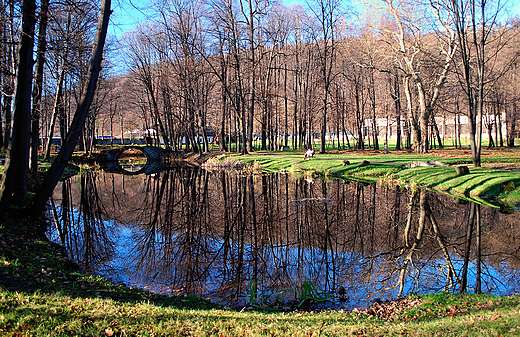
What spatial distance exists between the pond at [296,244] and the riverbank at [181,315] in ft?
2.38

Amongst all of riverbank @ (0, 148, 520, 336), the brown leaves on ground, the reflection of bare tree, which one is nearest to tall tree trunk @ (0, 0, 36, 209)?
the reflection of bare tree

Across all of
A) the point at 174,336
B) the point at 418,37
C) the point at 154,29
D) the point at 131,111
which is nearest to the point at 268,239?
the point at 174,336

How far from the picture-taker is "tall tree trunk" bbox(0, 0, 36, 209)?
31.5 ft

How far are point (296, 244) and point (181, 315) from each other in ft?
16.5

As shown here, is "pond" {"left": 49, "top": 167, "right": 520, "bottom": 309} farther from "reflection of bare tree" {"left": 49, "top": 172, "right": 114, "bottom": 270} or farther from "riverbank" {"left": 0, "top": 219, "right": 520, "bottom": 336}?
"riverbank" {"left": 0, "top": 219, "right": 520, "bottom": 336}

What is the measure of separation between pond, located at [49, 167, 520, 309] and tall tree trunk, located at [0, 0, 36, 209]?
67.8 inches

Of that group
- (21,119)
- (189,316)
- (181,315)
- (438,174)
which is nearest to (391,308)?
(189,316)

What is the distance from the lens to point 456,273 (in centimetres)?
702

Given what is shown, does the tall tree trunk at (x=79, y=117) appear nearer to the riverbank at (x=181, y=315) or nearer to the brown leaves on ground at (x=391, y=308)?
the riverbank at (x=181, y=315)

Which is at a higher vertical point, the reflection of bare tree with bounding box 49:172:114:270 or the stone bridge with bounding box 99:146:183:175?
the stone bridge with bounding box 99:146:183:175

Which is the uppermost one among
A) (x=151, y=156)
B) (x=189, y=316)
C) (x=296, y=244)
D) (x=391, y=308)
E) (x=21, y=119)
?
(x=21, y=119)

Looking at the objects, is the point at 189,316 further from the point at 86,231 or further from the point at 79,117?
the point at 79,117

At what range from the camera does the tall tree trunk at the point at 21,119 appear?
378 inches

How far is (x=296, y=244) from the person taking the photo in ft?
30.4
